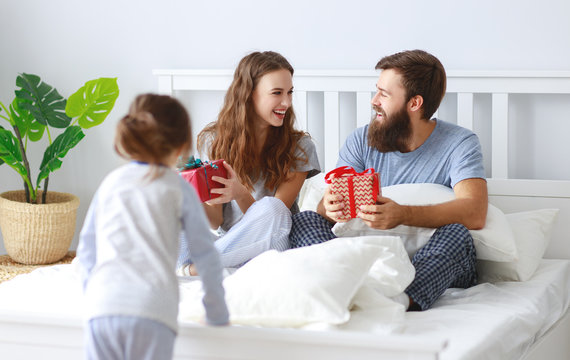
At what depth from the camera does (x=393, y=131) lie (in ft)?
7.78

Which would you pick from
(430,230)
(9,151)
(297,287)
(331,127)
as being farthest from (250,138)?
(9,151)

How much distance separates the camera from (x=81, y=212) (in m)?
3.38

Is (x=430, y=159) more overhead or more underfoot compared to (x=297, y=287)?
more overhead

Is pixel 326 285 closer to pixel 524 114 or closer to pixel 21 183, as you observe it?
pixel 524 114

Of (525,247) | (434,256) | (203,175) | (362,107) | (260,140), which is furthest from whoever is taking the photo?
(362,107)

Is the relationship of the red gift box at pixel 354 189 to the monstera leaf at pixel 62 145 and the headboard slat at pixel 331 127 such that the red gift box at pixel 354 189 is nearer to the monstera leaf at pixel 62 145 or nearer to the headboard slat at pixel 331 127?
the headboard slat at pixel 331 127

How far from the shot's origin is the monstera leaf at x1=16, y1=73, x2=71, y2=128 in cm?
304

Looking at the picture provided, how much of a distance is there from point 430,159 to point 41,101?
162 cm

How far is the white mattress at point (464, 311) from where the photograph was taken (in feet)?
4.99

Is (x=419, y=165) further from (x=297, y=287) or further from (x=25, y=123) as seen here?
(x=25, y=123)

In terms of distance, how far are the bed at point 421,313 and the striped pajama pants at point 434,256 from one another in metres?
0.04

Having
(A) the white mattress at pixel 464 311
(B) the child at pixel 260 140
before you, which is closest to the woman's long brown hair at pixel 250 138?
(B) the child at pixel 260 140

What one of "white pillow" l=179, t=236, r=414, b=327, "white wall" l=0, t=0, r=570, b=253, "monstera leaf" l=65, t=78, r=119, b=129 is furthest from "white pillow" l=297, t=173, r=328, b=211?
"monstera leaf" l=65, t=78, r=119, b=129

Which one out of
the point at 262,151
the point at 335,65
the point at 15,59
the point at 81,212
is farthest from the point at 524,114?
the point at 15,59
